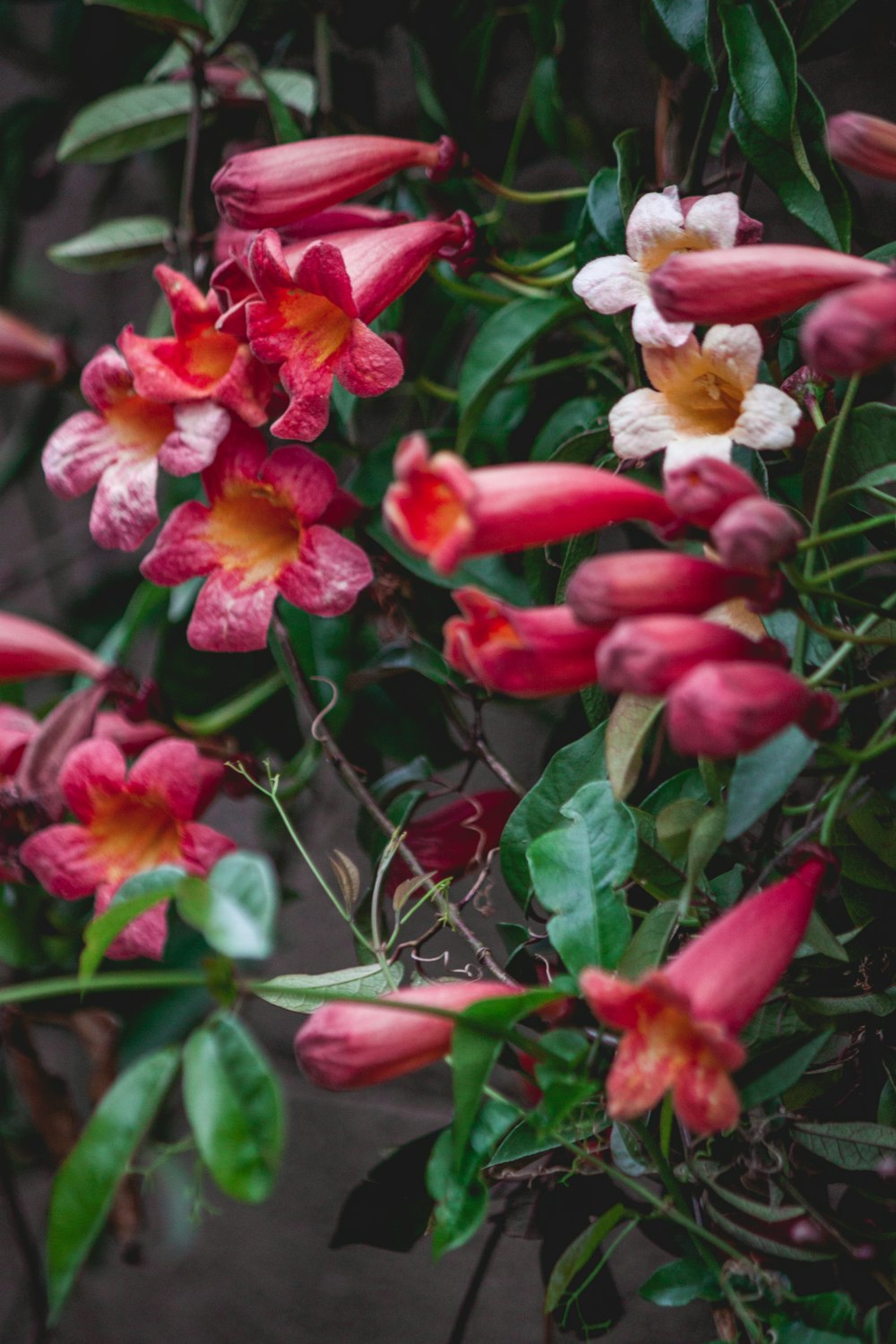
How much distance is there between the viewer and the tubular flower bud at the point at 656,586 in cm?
33

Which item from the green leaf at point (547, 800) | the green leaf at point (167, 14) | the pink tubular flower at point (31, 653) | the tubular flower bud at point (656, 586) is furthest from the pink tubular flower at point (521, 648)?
the green leaf at point (167, 14)

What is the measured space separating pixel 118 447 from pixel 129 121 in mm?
302

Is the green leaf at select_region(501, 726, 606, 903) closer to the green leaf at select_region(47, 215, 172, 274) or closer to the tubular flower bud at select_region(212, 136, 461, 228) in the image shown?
the tubular flower bud at select_region(212, 136, 461, 228)

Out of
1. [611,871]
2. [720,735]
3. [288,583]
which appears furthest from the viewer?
[288,583]

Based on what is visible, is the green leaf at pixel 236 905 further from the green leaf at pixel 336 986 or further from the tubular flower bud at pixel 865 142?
the tubular flower bud at pixel 865 142

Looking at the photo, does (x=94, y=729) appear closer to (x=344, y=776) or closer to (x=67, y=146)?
(x=344, y=776)

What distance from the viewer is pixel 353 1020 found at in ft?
1.23

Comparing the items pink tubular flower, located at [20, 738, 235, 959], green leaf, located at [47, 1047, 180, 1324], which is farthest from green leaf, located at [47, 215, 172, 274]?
green leaf, located at [47, 1047, 180, 1324]

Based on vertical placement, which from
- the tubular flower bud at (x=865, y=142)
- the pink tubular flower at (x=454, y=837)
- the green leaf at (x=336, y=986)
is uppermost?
the tubular flower bud at (x=865, y=142)

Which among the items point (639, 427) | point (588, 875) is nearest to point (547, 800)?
point (588, 875)

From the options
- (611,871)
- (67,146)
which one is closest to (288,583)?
(611,871)

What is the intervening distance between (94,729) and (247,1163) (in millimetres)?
405

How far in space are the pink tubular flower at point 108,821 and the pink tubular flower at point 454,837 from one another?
105 millimetres

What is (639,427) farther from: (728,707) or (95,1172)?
(95,1172)
